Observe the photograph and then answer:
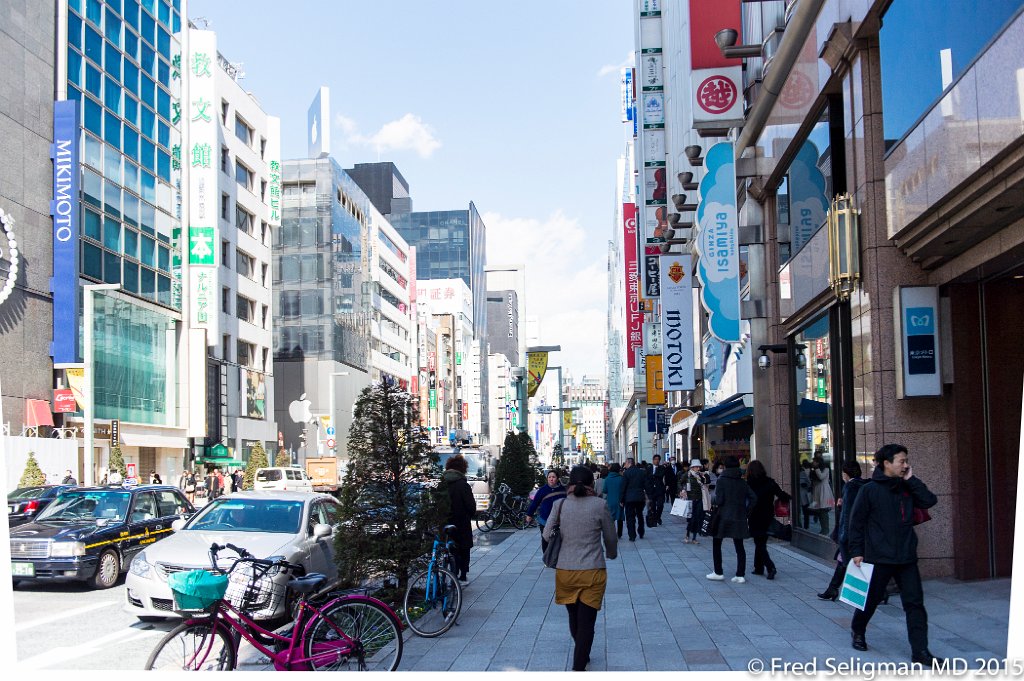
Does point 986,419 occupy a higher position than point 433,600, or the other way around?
point 986,419

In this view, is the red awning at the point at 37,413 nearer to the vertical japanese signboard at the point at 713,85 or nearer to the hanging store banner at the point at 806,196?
the vertical japanese signboard at the point at 713,85

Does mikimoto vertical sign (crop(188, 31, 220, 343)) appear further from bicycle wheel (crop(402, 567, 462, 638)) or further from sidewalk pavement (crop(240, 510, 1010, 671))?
bicycle wheel (crop(402, 567, 462, 638))

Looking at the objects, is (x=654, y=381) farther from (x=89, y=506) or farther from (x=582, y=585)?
(x=582, y=585)

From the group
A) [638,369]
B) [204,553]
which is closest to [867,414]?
[204,553]

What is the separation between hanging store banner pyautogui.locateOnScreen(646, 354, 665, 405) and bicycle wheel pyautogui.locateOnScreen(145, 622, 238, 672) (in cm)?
4005

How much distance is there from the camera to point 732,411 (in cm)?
2591

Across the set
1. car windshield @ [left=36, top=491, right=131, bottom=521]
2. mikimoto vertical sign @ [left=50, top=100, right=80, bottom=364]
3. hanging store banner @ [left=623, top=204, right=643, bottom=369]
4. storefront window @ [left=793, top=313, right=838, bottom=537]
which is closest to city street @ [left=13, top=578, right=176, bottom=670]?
car windshield @ [left=36, top=491, right=131, bottom=521]

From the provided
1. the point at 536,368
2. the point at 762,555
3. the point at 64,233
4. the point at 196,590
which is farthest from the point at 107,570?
the point at 536,368

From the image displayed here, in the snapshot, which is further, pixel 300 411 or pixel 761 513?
pixel 300 411

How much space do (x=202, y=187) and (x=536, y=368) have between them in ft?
94.9

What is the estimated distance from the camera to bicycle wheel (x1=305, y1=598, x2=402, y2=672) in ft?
25.4

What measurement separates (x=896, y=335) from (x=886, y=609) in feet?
11.6

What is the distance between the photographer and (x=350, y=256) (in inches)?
3337

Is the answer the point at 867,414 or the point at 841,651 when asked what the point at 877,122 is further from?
the point at 841,651
